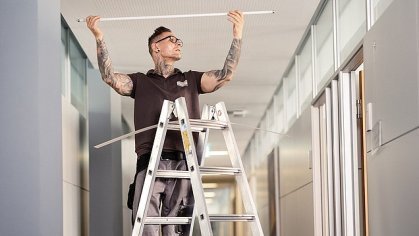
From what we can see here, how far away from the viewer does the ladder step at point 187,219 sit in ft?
12.6

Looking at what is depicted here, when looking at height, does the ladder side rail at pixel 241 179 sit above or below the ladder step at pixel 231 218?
above

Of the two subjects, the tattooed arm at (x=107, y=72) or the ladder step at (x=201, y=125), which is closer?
the ladder step at (x=201, y=125)

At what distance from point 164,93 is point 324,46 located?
Result: 272 centimetres

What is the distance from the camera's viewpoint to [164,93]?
4.50 meters

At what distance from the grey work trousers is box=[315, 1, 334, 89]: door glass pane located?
8.24 ft

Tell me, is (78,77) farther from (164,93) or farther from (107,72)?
(164,93)

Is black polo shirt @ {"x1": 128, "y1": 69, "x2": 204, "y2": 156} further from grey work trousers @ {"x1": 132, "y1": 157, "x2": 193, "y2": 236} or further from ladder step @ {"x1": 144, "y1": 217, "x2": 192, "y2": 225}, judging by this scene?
ladder step @ {"x1": 144, "y1": 217, "x2": 192, "y2": 225}

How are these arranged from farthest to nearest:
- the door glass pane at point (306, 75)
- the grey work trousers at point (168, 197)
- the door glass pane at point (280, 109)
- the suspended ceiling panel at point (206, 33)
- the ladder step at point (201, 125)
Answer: the door glass pane at point (280, 109)
the door glass pane at point (306, 75)
the suspended ceiling panel at point (206, 33)
the grey work trousers at point (168, 197)
the ladder step at point (201, 125)

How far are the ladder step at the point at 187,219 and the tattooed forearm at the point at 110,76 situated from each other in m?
0.87

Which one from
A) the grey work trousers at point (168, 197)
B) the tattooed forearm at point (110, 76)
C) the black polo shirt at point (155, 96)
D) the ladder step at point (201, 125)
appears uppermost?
the tattooed forearm at point (110, 76)

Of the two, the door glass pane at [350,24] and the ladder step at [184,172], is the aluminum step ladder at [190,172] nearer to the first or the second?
the ladder step at [184,172]

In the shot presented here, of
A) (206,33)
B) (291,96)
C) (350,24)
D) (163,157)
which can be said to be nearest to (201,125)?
(163,157)

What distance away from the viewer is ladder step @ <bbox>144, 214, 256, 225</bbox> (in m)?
3.85

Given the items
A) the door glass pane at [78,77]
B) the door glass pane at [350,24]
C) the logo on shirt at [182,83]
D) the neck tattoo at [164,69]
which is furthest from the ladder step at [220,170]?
the door glass pane at [78,77]
